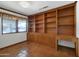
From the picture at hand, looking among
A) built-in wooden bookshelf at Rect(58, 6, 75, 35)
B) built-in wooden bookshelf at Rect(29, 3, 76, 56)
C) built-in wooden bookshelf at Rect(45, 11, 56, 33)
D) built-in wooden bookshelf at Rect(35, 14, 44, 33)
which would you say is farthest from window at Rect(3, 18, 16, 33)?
built-in wooden bookshelf at Rect(58, 6, 75, 35)

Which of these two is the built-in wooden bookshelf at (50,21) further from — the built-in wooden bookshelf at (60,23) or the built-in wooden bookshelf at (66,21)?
the built-in wooden bookshelf at (66,21)

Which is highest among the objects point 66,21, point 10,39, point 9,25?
point 66,21

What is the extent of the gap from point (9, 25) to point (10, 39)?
0.97 m

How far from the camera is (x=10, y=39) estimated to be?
198 inches

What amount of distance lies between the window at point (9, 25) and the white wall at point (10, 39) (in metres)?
0.37

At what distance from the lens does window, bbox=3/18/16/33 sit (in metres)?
4.87

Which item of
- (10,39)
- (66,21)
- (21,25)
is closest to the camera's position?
(66,21)

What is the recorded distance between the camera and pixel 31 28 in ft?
23.4

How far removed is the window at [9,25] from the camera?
4872 millimetres

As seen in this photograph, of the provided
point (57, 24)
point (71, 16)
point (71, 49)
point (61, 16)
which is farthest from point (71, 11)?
point (71, 49)

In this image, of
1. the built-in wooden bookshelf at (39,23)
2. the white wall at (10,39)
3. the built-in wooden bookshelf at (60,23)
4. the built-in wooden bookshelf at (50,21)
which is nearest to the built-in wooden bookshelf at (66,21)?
the built-in wooden bookshelf at (60,23)

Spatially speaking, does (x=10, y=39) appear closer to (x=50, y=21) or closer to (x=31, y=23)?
(x=31, y=23)

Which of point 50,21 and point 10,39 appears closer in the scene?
point 10,39

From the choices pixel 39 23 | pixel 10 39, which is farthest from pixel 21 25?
pixel 10 39
